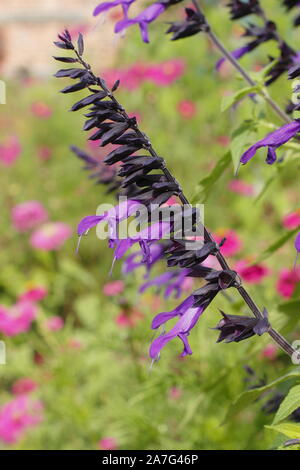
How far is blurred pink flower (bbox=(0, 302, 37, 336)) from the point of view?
103 inches

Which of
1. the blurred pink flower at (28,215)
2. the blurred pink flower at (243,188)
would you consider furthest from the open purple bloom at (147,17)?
the blurred pink flower at (243,188)

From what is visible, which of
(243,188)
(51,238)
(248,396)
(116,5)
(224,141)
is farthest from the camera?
(224,141)

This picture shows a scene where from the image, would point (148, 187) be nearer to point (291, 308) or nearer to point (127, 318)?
point (291, 308)

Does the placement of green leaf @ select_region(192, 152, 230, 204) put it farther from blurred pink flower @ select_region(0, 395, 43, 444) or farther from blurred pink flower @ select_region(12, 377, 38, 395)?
blurred pink flower @ select_region(12, 377, 38, 395)

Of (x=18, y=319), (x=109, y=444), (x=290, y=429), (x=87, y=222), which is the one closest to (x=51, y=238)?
(x=18, y=319)

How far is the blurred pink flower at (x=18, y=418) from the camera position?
237 cm

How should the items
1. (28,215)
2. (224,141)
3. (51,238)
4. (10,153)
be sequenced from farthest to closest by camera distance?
(10,153) < (224,141) < (28,215) < (51,238)

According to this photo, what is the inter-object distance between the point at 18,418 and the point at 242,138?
157 cm

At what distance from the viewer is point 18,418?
240cm

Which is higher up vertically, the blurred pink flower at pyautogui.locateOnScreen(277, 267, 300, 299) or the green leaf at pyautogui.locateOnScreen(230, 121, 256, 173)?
the green leaf at pyautogui.locateOnScreen(230, 121, 256, 173)

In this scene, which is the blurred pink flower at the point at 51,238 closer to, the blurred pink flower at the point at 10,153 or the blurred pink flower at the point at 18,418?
the blurred pink flower at the point at 18,418

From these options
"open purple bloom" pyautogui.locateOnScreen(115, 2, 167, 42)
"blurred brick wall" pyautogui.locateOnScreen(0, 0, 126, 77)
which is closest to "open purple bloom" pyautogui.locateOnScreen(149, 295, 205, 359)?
"open purple bloom" pyautogui.locateOnScreen(115, 2, 167, 42)

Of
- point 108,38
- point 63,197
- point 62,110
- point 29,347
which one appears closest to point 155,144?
point 63,197
